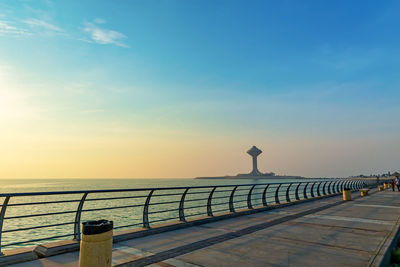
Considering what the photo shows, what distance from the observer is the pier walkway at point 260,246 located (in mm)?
5883

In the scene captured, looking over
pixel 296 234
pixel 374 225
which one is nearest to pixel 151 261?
pixel 296 234

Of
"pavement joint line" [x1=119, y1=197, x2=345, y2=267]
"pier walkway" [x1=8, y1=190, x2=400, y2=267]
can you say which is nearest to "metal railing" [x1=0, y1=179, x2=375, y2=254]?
"pier walkway" [x1=8, y1=190, x2=400, y2=267]

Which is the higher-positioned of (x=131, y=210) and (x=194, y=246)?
(x=194, y=246)

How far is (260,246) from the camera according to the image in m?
7.08

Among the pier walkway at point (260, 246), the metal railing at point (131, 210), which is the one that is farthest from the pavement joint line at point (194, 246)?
the metal railing at point (131, 210)

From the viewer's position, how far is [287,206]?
1677cm

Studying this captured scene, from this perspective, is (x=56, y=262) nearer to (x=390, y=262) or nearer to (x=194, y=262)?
(x=194, y=262)

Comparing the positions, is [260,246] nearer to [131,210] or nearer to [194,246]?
[194,246]

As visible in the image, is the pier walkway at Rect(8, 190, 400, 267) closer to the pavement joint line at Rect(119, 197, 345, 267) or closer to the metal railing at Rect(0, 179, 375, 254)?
the pavement joint line at Rect(119, 197, 345, 267)

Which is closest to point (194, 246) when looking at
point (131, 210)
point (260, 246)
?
point (260, 246)

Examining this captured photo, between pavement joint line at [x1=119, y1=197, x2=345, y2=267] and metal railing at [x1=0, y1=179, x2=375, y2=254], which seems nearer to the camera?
pavement joint line at [x1=119, y1=197, x2=345, y2=267]

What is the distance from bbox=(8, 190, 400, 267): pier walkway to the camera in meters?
5.88

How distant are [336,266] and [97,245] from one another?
4.89 meters

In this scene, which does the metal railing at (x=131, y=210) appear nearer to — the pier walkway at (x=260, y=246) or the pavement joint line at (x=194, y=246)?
the pier walkway at (x=260, y=246)
